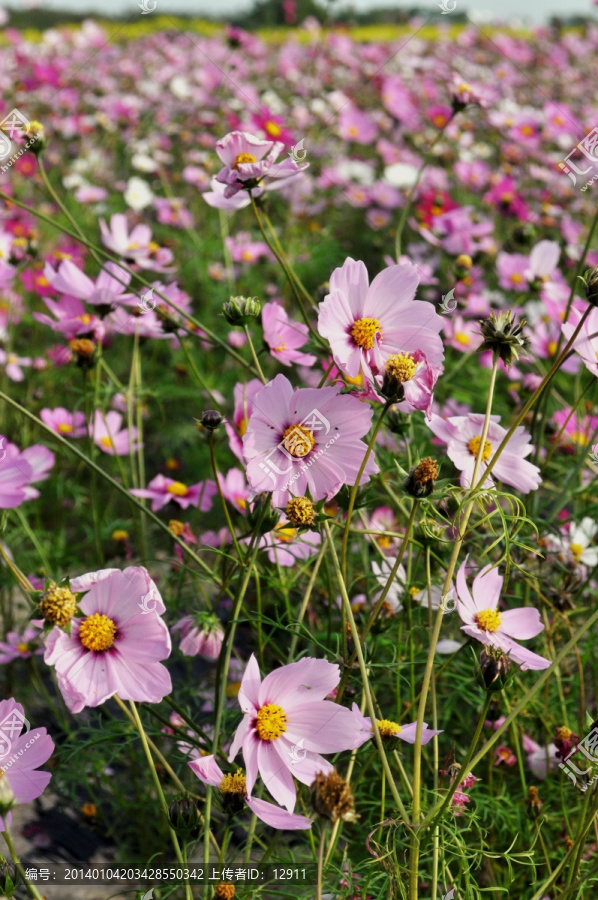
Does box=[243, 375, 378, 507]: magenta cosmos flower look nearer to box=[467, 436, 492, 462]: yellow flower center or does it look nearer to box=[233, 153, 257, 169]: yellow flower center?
box=[467, 436, 492, 462]: yellow flower center

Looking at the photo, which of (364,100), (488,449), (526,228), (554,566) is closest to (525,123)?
(364,100)

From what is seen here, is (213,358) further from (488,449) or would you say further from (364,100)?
(364,100)

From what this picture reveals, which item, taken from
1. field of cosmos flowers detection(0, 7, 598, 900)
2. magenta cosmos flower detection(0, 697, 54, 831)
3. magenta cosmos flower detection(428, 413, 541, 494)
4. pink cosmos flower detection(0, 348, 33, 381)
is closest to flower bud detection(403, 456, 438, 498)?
field of cosmos flowers detection(0, 7, 598, 900)

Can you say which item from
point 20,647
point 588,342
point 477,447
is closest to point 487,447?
point 477,447

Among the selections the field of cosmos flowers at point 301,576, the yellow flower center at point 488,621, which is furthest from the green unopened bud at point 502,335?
the yellow flower center at point 488,621

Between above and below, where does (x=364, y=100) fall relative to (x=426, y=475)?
below

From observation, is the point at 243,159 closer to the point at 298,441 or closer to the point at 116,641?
the point at 298,441
